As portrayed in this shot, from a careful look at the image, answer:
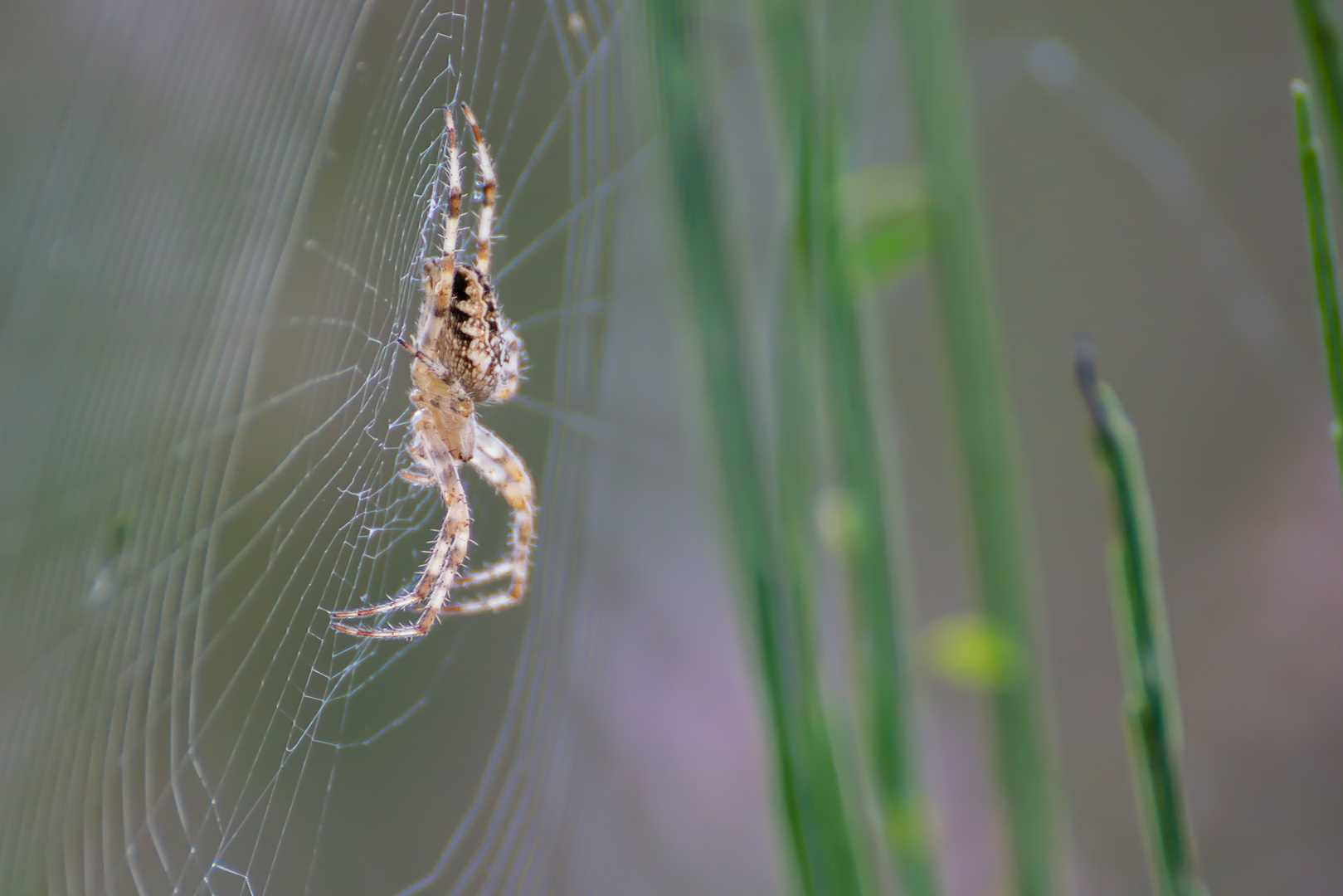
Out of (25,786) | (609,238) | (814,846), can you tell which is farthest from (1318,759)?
(25,786)

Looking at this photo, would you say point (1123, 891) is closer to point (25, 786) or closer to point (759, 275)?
point (759, 275)

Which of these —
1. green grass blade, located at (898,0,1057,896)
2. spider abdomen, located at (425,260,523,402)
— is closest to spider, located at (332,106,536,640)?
spider abdomen, located at (425,260,523,402)

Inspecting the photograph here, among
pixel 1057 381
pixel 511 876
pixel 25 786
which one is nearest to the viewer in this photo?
pixel 25 786

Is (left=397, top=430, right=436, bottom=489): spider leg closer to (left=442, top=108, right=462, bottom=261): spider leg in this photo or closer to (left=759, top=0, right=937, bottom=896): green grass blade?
(left=442, top=108, right=462, bottom=261): spider leg

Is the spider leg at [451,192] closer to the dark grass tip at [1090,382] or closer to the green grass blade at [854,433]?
the green grass blade at [854,433]

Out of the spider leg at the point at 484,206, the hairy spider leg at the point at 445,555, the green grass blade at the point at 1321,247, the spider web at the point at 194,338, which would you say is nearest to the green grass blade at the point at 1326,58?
the green grass blade at the point at 1321,247

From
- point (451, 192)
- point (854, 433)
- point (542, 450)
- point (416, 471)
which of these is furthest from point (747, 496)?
point (542, 450)

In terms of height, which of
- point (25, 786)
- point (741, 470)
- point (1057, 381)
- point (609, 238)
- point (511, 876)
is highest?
point (609, 238)
